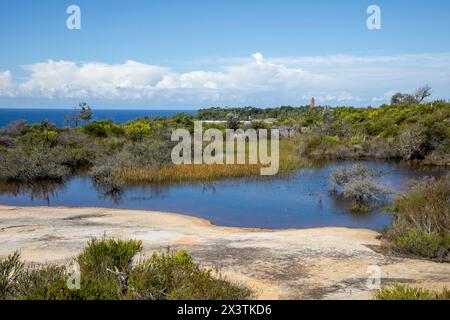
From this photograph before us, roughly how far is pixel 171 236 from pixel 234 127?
112 feet

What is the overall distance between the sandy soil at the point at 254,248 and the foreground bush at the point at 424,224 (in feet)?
1.94

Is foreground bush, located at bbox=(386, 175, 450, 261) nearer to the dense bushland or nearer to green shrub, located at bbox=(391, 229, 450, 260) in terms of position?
green shrub, located at bbox=(391, 229, 450, 260)

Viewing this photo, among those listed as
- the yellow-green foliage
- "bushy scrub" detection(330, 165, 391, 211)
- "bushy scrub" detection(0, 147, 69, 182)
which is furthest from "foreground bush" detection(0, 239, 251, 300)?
the yellow-green foliage

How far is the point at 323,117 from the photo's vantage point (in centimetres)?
5484

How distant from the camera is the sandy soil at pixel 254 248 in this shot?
916 centimetres

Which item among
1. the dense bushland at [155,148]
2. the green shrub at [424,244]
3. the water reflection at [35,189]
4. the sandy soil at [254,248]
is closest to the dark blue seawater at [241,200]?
the water reflection at [35,189]

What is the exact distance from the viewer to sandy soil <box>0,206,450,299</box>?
9.16m

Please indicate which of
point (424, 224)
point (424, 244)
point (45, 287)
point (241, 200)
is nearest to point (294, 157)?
point (241, 200)

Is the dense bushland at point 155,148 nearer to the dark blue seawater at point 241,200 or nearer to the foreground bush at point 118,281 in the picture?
the dark blue seawater at point 241,200

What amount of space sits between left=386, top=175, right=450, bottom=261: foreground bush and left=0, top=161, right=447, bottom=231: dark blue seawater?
1.77m

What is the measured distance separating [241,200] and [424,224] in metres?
9.41

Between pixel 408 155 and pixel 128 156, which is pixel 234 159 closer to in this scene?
pixel 128 156

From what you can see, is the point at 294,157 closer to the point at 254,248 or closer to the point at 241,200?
the point at 241,200
